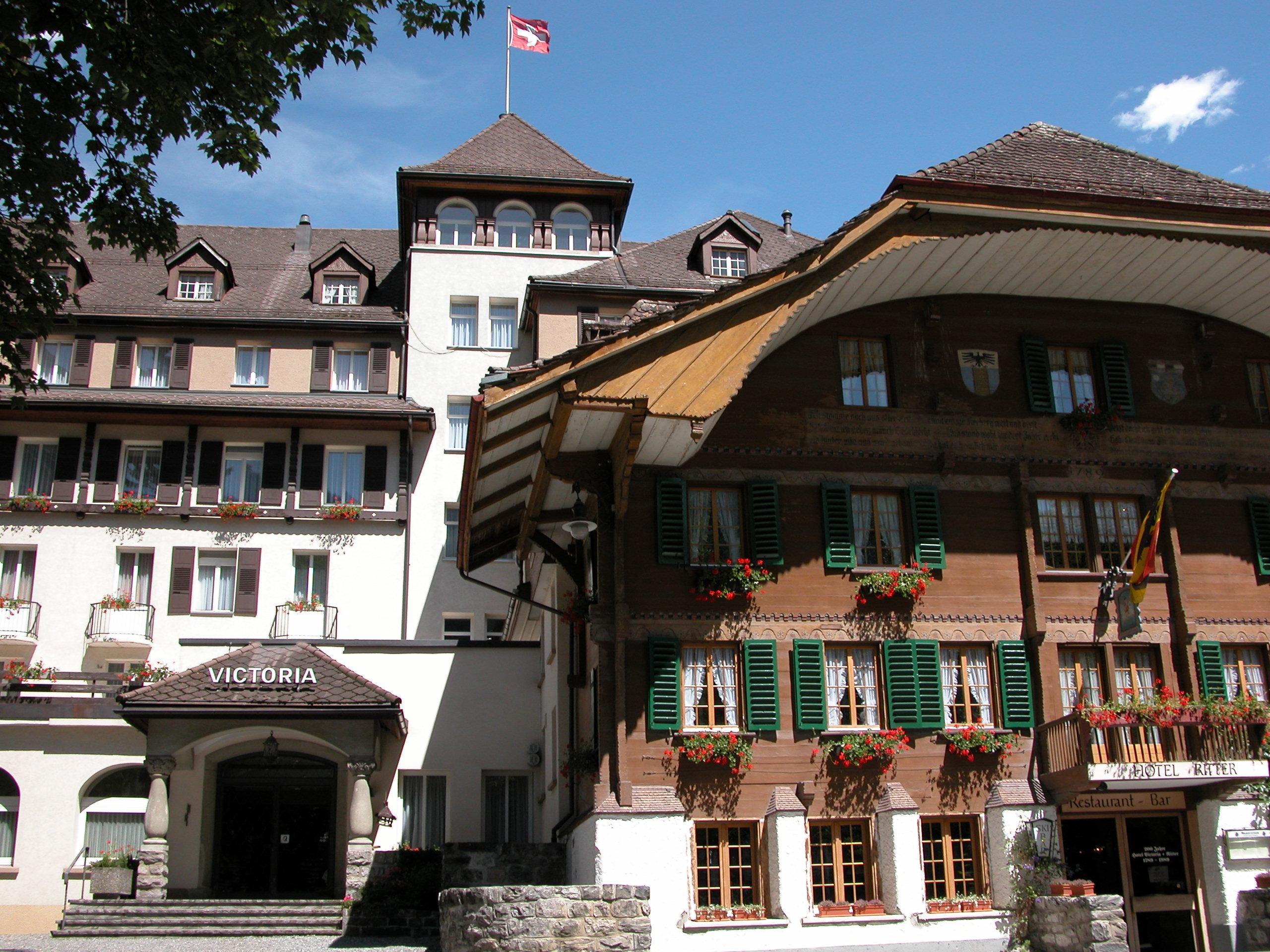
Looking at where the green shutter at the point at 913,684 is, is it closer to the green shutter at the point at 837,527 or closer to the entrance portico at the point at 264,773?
the green shutter at the point at 837,527

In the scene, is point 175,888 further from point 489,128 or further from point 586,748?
point 489,128

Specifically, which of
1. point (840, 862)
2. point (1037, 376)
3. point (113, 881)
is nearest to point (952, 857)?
point (840, 862)

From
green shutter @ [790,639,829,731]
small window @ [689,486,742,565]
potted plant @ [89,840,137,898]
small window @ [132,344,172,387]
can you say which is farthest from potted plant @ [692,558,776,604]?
small window @ [132,344,172,387]

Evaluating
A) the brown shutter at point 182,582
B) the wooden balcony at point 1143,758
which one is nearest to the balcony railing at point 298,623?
the brown shutter at point 182,582

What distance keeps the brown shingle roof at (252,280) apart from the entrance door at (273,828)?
14388mm

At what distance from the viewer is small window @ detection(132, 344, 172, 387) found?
36.7 metres

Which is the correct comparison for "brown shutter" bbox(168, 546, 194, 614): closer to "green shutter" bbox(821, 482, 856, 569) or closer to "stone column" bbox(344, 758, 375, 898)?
"stone column" bbox(344, 758, 375, 898)

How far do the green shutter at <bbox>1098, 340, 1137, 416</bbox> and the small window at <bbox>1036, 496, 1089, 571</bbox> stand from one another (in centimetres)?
173

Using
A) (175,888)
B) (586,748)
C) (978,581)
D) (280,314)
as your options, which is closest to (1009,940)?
(978,581)

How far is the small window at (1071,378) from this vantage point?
21.1 meters

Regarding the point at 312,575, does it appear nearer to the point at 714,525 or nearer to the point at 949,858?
the point at 714,525

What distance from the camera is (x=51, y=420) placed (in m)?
35.0

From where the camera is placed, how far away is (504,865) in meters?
21.0

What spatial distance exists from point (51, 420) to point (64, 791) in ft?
38.1
